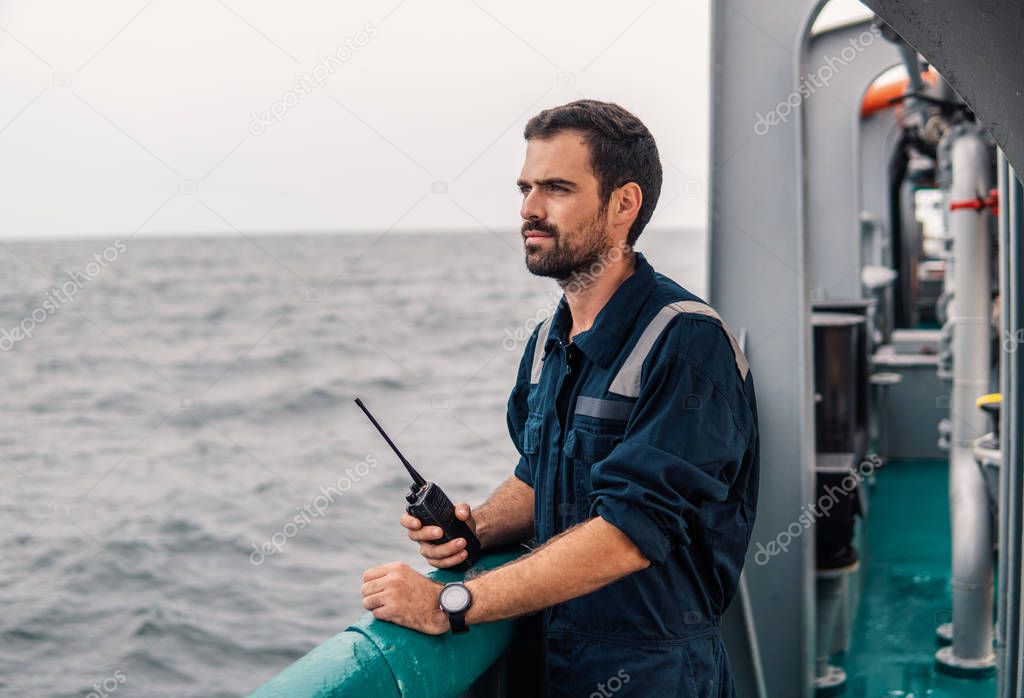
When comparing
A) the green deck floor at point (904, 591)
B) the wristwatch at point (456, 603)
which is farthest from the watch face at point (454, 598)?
the green deck floor at point (904, 591)

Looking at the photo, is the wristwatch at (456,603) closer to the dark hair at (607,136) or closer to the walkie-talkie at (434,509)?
the walkie-talkie at (434,509)

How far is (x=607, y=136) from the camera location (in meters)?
1.88

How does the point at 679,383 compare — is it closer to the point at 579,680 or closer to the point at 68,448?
the point at 579,680

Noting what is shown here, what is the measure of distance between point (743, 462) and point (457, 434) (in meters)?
15.5

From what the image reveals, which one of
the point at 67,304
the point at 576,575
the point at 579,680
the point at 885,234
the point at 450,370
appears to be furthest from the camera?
the point at 67,304

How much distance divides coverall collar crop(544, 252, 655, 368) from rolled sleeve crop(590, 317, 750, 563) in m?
0.13

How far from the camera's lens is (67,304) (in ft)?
114

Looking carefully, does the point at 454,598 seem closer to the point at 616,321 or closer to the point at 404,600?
the point at 404,600

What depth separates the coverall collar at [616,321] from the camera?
6.06ft

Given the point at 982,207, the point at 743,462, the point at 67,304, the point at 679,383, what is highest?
the point at 67,304

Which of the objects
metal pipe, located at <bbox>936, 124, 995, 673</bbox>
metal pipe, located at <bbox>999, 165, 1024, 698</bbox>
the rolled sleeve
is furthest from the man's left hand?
metal pipe, located at <bbox>936, 124, 995, 673</bbox>

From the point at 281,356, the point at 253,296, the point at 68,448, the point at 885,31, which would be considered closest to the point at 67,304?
the point at 253,296

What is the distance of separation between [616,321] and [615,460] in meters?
0.30

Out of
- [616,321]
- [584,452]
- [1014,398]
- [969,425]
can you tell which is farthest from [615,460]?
[969,425]
